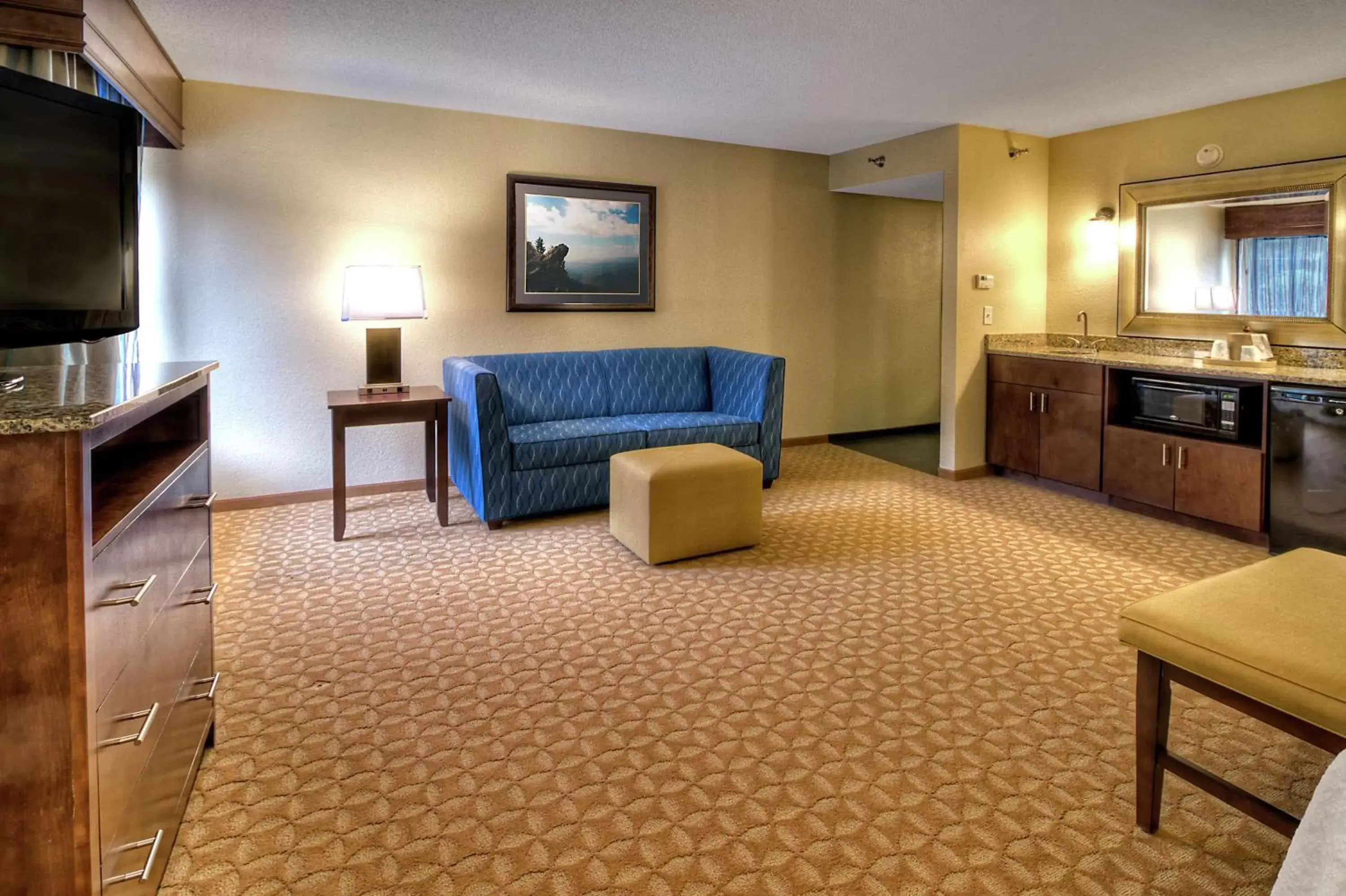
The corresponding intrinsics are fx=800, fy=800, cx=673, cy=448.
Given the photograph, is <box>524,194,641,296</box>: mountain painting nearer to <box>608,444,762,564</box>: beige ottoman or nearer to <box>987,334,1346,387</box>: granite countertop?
<box>608,444,762,564</box>: beige ottoman

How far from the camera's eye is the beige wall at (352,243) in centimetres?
452

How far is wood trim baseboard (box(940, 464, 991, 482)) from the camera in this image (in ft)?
18.4

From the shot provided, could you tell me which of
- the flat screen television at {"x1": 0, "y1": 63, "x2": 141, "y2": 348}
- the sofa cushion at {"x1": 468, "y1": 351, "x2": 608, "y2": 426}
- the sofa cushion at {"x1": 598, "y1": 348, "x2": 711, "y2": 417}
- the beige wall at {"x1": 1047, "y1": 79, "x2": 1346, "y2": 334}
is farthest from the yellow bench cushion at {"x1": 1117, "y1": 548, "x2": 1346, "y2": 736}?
the sofa cushion at {"x1": 598, "y1": 348, "x2": 711, "y2": 417}

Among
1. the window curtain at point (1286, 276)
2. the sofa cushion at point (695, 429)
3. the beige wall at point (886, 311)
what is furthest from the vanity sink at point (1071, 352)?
the sofa cushion at point (695, 429)

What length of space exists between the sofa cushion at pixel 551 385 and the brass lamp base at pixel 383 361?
47cm

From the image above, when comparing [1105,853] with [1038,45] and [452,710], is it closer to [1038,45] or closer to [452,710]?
[452,710]

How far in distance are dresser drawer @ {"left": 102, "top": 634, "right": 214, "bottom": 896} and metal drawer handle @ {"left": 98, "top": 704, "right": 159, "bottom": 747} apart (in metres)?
0.09

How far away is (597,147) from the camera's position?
5.52 meters

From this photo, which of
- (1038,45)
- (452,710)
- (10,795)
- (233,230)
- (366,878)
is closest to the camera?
(10,795)

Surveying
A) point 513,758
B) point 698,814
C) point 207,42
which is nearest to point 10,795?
point 513,758

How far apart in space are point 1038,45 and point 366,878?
4197 millimetres

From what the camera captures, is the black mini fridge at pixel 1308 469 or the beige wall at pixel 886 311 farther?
the beige wall at pixel 886 311

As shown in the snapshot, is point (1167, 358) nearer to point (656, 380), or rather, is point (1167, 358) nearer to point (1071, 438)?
point (1071, 438)

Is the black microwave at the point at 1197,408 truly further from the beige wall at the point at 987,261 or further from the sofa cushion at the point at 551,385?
the sofa cushion at the point at 551,385
